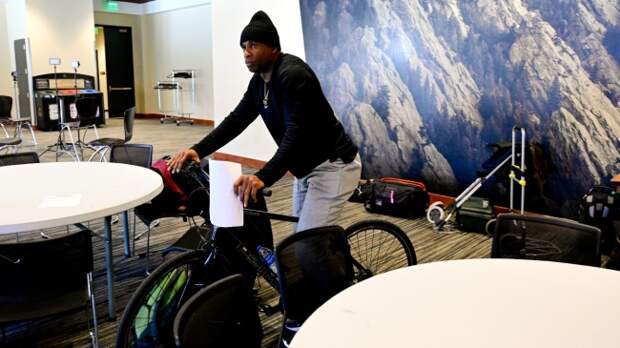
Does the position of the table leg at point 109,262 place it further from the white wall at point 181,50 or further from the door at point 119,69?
the door at point 119,69

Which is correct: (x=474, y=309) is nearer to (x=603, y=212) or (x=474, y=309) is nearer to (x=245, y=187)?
(x=245, y=187)

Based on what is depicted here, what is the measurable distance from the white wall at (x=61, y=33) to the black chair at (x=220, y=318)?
11.2m

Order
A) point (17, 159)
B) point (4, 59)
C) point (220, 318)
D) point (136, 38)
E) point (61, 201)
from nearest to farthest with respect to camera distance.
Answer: point (220, 318) → point (61, 201) → point (17, 159) → point (4, 59) → point (136, 38)

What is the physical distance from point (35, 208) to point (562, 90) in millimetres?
3840

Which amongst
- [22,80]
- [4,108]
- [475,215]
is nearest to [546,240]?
[475,215]

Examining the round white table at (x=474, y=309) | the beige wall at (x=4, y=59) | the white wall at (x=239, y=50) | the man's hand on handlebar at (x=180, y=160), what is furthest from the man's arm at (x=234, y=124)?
the beige wall at (x=4, y=59)

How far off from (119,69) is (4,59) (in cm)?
271

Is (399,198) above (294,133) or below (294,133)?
below

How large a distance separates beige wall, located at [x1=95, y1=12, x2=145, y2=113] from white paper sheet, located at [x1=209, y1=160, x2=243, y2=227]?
12876 millimetres

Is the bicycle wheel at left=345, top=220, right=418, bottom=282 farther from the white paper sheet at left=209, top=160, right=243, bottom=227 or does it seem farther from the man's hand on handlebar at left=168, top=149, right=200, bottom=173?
the man's hand on handlebar at left=168, top=149, right=200, bottom=173

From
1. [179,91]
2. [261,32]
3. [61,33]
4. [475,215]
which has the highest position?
[61,33]

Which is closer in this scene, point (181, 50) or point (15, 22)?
point (15, 22)

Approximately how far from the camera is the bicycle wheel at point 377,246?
8.04ft

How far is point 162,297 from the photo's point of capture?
201 centimetres
